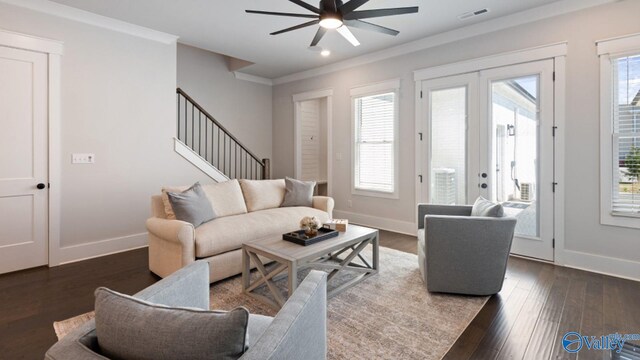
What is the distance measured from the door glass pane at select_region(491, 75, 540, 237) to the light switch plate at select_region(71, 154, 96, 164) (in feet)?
16.4

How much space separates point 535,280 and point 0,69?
19.1 feet

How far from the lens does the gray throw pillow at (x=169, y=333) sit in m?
0.81

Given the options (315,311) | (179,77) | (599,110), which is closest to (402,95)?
(599,110)

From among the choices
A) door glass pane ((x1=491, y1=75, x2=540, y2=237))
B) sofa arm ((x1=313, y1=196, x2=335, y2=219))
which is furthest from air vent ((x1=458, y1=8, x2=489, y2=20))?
sofa arm ((x1=313, y1=196, x2=335, y2=219))

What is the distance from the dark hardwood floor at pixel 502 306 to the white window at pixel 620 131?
74cm

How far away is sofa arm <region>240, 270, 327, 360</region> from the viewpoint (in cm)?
89

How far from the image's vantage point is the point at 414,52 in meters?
4.77

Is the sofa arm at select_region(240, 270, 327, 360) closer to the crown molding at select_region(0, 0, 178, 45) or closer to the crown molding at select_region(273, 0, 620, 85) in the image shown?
the crown molding at select_region(273, 0, 620, 85)

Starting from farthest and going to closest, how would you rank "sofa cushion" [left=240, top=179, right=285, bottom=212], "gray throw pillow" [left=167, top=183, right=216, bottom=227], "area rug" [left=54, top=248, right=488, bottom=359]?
"sofa cushion" [left=240, top=179, right=285, bottom=212], "gray throw pillow" [left=167, top=183, right=216, bottom=227], "area rug" [left=54, top=248, right=488, bottom=359]

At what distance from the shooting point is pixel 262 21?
4012mm

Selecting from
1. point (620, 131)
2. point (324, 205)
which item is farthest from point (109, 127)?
point (620, 131)

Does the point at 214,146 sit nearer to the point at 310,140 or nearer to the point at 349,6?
the point at 310,140

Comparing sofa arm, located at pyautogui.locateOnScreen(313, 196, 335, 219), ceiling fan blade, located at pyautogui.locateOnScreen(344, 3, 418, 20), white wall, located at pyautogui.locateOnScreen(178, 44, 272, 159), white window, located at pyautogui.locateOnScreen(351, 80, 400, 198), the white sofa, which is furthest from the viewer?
white wall, located at pyautogui.locateOnScreen(178, 44, 272, 159)

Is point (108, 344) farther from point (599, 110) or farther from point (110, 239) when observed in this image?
point (599, 110)
